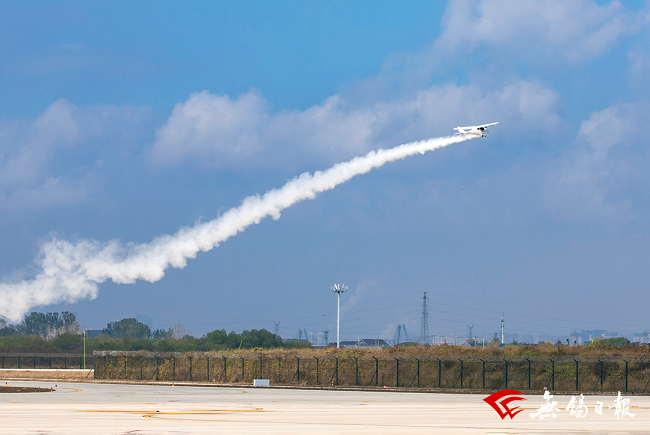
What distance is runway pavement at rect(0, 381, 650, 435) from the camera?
33.1 meters

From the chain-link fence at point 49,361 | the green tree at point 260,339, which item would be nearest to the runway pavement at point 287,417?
the chain-link fence at point 49,361

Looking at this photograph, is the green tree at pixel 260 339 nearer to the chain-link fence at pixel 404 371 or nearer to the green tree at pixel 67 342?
the green tree at pixel 67 342

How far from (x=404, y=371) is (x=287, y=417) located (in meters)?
40.3

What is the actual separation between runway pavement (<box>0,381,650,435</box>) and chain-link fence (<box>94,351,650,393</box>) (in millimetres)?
14169

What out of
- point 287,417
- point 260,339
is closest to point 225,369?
A: point 287,417

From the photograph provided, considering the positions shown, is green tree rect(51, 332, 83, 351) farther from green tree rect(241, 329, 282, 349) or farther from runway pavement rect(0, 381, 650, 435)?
runway pavement rect(0, 381, 650, 435)

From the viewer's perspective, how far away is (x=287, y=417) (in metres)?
39.9

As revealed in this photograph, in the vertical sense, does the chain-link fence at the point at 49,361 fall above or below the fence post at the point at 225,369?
below

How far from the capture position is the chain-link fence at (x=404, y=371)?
235 ft

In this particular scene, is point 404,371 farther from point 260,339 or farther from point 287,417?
point 260,339

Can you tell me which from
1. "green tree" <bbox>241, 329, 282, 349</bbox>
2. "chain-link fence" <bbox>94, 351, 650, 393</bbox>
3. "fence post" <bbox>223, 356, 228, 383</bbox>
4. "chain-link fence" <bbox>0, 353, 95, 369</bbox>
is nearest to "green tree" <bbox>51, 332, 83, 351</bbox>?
"chain-link fence" <bbox>0, 353, 95, 369</bbox>

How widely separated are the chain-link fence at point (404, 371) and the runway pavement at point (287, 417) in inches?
558

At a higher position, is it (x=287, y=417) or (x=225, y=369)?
(x=287, y=417)

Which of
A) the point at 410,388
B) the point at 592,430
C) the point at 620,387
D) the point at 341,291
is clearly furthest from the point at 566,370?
the point at 341,291
